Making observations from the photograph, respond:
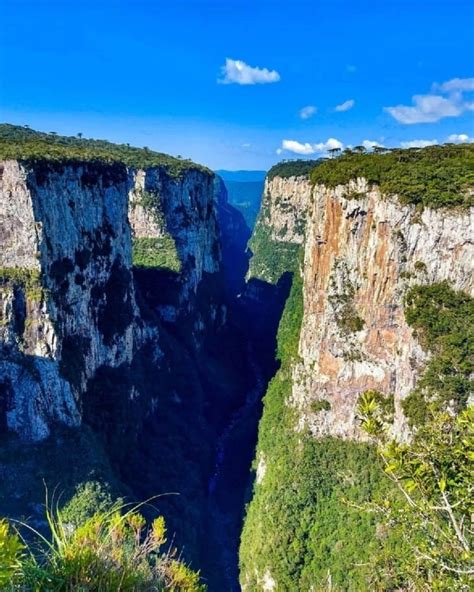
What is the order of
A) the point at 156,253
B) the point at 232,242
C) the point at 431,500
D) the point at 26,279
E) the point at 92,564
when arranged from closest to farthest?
the point at 92,564, the point at 431,500, the point at 26,279, the point at 156,253, the point at 232,242

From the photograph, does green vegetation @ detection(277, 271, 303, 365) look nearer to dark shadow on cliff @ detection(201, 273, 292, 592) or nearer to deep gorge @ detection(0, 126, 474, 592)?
deep gorge @ detection(0, 126, 474, 592)

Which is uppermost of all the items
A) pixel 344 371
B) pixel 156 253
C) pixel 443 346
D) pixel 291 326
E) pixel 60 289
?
pixel 156 253

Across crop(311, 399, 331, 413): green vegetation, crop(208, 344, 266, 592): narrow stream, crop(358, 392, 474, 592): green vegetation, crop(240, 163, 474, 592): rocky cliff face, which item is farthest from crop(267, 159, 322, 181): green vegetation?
crop(358, 392, 474, 592): green vegetation

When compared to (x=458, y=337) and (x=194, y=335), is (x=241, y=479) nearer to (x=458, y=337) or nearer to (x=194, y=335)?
(x=194, y=335)

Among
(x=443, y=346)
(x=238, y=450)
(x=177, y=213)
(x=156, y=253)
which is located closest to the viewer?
(x=443, y=346)

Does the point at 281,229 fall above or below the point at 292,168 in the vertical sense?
below

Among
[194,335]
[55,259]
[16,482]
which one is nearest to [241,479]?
[194,335]

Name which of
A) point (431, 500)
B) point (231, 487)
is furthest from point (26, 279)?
point (231, 487)

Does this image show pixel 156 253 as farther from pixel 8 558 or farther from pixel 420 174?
pixel 8 558

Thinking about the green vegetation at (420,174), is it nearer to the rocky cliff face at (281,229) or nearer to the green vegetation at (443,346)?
the green vegetation at (443,346)
